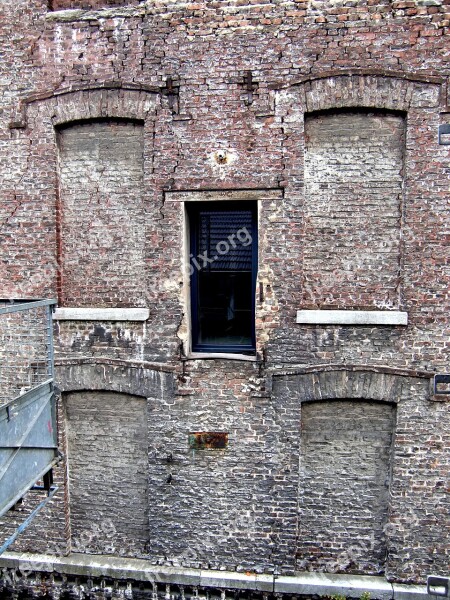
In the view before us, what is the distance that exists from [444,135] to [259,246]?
2378mm

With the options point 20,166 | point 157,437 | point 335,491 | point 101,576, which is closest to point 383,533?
point 335,491

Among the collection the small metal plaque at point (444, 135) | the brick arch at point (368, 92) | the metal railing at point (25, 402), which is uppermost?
the brick arch at point (368, 92)

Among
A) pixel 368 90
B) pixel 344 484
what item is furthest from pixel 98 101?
pixel 344 484

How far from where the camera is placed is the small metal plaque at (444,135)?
4.82m

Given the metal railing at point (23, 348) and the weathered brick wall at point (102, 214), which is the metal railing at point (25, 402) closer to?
the metal railing at point (23, 348)

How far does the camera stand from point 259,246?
5.16 meters

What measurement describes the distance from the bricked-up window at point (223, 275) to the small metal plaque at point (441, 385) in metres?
2.16

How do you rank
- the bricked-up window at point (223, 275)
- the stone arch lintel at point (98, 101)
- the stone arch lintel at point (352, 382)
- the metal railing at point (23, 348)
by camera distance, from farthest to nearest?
the metal railing at point (23, 348) → the bricked-up window at point (223, 275) → the stone arch lintel at point (98, 101) → the stone arch lintel at point (352, 382)

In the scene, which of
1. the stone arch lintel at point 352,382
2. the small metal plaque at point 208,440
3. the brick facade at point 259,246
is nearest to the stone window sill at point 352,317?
the brick facade at point 259,246

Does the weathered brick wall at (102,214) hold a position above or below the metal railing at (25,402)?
above

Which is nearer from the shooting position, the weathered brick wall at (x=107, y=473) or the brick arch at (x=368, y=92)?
the brick arch at (x=368, y=92)

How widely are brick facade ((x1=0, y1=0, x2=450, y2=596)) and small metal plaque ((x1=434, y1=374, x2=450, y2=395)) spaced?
9 cm

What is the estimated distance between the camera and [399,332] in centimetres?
503

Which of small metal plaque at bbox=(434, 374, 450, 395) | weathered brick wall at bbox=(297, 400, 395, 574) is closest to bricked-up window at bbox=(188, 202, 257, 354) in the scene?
weathered brick wall at bbox=(297, 400, 395, 574)
